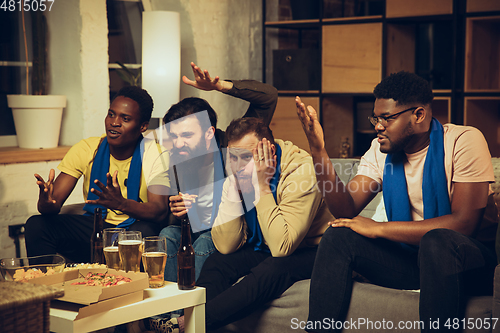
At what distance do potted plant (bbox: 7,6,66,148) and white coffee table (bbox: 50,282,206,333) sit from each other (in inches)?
68.9

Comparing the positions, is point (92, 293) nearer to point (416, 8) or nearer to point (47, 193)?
point (47, 193)

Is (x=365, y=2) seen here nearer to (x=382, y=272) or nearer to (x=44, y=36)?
(x=44, y=36)

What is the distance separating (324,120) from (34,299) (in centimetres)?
294

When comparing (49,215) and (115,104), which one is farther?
(115,104)

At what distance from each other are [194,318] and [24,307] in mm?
609

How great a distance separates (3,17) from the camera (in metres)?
3.04

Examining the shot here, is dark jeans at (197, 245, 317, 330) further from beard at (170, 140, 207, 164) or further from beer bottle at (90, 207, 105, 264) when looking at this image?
beard at (170, 140, 207, 164)

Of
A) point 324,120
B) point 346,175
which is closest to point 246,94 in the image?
point 346,175

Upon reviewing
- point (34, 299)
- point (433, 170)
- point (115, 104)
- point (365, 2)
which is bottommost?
point (34, 299)

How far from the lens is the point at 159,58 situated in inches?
127

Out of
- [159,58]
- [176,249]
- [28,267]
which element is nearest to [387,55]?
[159,58]

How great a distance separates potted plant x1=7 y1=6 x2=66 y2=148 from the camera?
116 inches

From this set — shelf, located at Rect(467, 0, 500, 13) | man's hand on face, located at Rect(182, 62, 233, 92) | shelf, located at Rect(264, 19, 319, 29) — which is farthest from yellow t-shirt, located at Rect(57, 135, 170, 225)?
shelf, located at Rect(467, 0, 500, 13)

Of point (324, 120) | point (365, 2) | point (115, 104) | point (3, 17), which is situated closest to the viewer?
point (115, 104)
